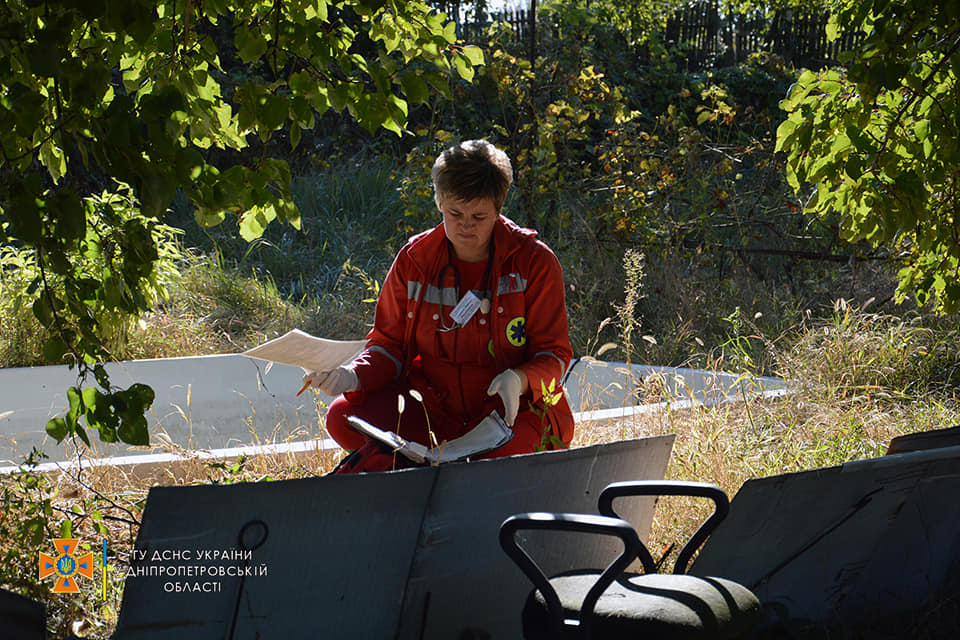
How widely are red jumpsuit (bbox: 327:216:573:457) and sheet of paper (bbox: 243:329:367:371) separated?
6 centimetres

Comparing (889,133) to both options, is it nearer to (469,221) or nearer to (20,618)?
(469,221)

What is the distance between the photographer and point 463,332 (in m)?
2.86

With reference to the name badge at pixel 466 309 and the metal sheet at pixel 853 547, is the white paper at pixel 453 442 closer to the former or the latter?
the name badge at pixel 466 309

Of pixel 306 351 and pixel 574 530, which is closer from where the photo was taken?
pixel 574 530

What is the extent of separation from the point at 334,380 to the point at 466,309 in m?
0.48

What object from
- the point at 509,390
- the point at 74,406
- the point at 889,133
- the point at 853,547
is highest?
the point at 889,133

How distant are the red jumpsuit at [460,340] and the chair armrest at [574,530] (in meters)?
1.18

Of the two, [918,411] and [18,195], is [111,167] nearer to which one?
[18,195]

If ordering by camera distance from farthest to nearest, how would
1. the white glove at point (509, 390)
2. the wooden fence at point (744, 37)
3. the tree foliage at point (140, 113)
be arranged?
the wooden fence at point (744, 37) → the white glove at point (509, 390) → the tree foliage at point (140, 113)

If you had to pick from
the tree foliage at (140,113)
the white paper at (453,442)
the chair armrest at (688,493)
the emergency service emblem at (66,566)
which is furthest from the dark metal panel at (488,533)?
the emergency service emblem at (66,566)

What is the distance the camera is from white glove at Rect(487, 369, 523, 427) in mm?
2582

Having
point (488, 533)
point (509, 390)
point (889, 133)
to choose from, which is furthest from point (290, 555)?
point (889, 133)

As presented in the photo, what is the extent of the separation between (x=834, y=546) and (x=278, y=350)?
5.36 feet

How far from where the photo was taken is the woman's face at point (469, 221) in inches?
108
